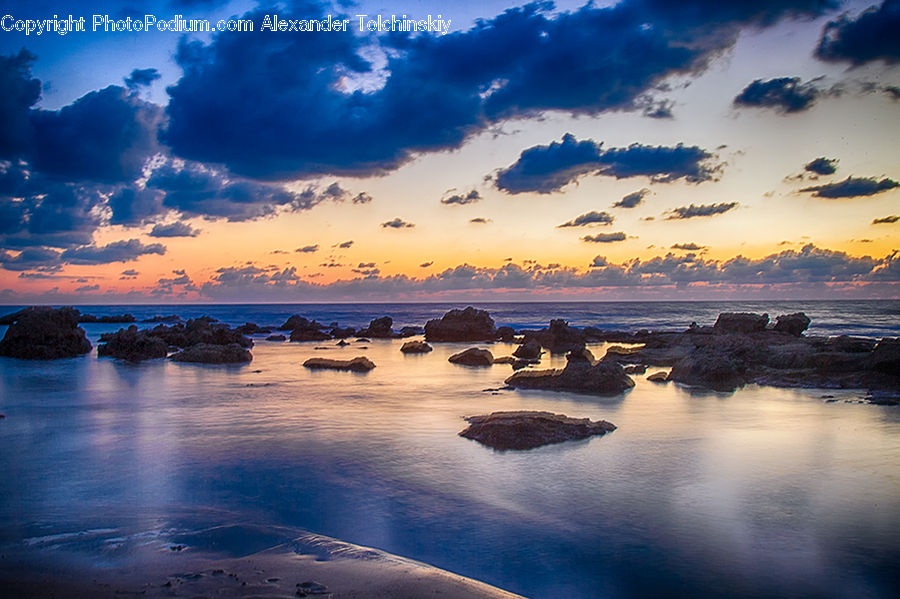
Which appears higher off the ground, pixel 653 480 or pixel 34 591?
pixel 34 591

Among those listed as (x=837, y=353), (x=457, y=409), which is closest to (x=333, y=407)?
(x=457, y=409)

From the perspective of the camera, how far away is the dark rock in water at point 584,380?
18.9 metres

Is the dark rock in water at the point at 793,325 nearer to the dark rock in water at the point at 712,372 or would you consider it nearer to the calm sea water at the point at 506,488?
the dark rock in water at the point at 712,372

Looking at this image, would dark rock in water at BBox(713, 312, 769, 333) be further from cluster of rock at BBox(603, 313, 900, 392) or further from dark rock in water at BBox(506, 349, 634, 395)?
dark rock in water at BBox(506, 349, 634, 395)

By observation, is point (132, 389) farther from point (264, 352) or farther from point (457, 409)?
point (264, 352)

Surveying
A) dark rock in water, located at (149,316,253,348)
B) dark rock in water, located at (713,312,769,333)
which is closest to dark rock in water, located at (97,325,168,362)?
dark rock in water, located at (149,316,253,348)

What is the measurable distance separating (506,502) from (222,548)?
4.03 metres

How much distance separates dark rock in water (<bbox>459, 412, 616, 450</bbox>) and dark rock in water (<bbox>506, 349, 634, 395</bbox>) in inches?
247

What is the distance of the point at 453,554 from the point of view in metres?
6.50

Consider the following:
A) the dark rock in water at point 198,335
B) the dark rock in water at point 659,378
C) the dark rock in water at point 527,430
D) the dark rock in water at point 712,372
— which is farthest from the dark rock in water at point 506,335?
the dark rock in water at point 527,430

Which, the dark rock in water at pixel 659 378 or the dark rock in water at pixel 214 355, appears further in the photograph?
the dark rock in water at pixel 214 355

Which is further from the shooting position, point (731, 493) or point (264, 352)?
point (264, 352)

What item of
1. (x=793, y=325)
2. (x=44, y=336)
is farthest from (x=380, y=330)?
(x=793, y=325)

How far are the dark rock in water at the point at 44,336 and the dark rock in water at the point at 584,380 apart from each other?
92.3 feet
